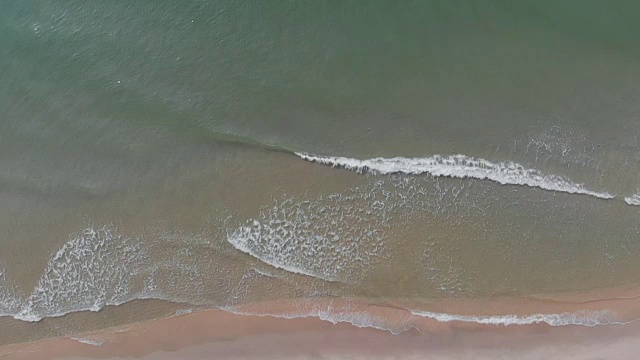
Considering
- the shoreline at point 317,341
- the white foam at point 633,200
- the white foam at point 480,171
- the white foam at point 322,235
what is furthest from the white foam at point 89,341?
the white foam at point 633,200

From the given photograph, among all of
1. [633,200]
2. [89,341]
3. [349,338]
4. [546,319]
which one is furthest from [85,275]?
[633,200]

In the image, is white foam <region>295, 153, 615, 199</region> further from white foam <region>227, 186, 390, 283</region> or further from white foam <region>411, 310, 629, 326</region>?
white foam <region>411, 310, 629, 326</region>

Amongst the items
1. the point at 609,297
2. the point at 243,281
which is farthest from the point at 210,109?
the point at 609,297

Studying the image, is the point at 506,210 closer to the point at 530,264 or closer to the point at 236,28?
the point at 530,264

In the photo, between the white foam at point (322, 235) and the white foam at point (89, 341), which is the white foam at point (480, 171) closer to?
the white foam at point (322, 235)

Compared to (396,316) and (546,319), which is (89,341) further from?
(546,319)

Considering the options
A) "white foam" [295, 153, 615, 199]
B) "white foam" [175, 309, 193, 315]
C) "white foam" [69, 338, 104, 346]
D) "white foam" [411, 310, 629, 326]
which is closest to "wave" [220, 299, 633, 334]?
"white foam" [411, 310, 629, 326]

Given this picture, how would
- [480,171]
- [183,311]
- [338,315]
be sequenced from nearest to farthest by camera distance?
[338,315]
[183,311]
[480,171]
